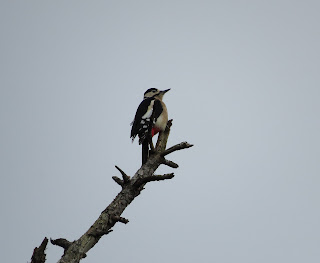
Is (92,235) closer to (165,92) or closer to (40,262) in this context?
(40,262)

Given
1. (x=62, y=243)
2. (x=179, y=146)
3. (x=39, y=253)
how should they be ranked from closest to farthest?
(x=39, y=253), (x=62, y=243), (x=179, y=146)

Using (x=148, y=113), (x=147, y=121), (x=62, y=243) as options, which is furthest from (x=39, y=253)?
(x=148, y=113)

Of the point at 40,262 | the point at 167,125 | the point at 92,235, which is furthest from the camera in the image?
the point at 167,125

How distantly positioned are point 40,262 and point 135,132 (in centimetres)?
371

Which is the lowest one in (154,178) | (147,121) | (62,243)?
(62,243)

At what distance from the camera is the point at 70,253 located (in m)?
3.62

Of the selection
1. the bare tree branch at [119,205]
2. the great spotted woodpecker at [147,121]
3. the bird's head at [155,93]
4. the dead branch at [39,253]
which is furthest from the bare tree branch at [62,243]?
the bird's head at [155,93]

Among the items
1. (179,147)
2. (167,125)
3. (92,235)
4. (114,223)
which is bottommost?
(92,235)

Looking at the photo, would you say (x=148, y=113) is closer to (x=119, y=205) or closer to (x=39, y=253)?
(x=119, y=205)

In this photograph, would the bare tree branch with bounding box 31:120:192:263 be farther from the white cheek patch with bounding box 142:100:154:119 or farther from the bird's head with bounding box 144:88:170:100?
the bird's head with bounding box 144:88:170:100

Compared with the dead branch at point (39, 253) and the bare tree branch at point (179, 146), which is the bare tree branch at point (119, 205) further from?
the dead branch at point (39, 253)

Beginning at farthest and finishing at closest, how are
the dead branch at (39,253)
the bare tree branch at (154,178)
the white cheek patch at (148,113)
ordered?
the white cheek patch at (148,113), the bare tree branch at (154,178), the dead branch at (39,253)

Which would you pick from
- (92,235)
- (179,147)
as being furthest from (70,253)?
(179,147)

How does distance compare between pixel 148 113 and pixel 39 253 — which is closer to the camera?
pixel 39 253
